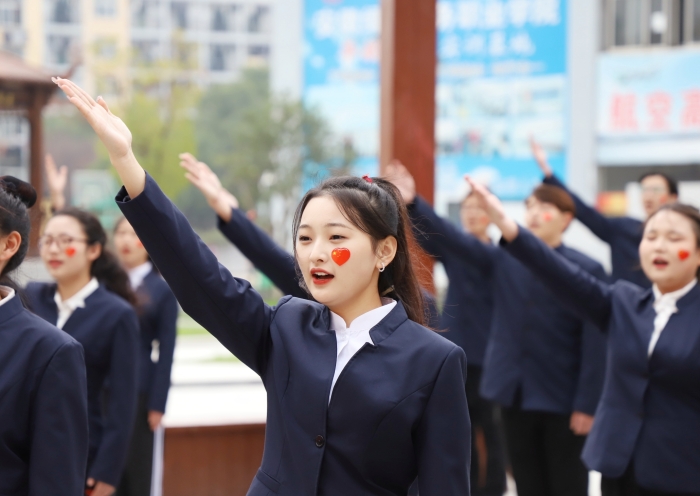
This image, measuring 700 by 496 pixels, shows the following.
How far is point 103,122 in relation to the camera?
1.27m

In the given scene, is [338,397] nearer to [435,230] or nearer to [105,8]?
[435,230]

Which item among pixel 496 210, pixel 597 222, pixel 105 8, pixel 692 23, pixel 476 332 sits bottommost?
pixel 476 332

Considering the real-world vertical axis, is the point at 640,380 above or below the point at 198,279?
below

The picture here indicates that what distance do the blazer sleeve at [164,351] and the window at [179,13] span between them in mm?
35866

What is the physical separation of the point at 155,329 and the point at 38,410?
5.99 ft

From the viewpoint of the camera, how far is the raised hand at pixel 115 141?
4.15ft

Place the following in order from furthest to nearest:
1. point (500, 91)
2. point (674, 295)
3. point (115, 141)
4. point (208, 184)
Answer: point (500, 91)
point (674, 295)
point (208, 184)
point (115, 141)

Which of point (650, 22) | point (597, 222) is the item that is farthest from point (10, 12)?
point (597, 222)

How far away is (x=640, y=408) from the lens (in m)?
2.24

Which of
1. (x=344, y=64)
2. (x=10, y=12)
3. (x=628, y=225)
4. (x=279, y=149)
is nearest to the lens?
(x=628, y=225)

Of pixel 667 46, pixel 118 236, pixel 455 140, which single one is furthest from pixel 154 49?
pixel 118 236

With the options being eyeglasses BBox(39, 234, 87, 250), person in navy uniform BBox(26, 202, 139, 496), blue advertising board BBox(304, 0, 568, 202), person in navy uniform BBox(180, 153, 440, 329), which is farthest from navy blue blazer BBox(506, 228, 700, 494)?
blue advertising board BBox(304, 0, 568, 202)

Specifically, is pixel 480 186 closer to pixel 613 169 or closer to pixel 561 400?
pixel 561 400

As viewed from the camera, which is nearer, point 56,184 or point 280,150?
point 56,184
